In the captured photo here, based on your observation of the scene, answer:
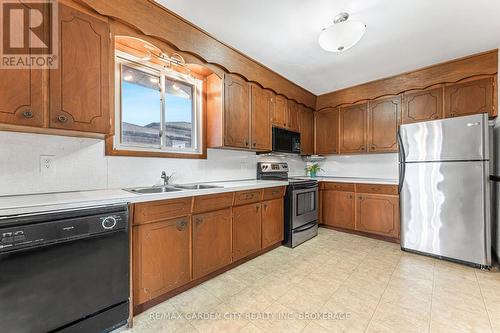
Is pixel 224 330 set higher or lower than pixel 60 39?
lower

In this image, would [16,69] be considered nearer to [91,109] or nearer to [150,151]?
[91,109]

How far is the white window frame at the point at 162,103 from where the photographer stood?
214 cm

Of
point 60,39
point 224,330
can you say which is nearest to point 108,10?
point 60,39

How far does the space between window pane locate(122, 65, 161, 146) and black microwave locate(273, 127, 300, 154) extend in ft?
5.73

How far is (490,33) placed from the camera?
231 centimetres

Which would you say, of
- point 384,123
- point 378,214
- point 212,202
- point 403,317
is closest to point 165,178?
point 212,202

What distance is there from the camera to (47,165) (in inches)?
66.9

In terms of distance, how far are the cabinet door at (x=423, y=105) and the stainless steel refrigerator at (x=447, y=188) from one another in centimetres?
61

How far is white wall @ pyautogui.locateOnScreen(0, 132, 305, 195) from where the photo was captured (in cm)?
156

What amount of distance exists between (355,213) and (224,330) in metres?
2.87

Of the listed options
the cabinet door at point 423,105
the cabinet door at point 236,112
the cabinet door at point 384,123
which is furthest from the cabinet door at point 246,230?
the cabinet door at point 423,105

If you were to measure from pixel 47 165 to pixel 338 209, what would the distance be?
3.87 metres

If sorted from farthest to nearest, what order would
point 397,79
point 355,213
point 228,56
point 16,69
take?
point 355,213 < point 397,79 < point 228,56 < point 16,69

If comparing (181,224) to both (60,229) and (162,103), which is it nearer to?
(60,229)
